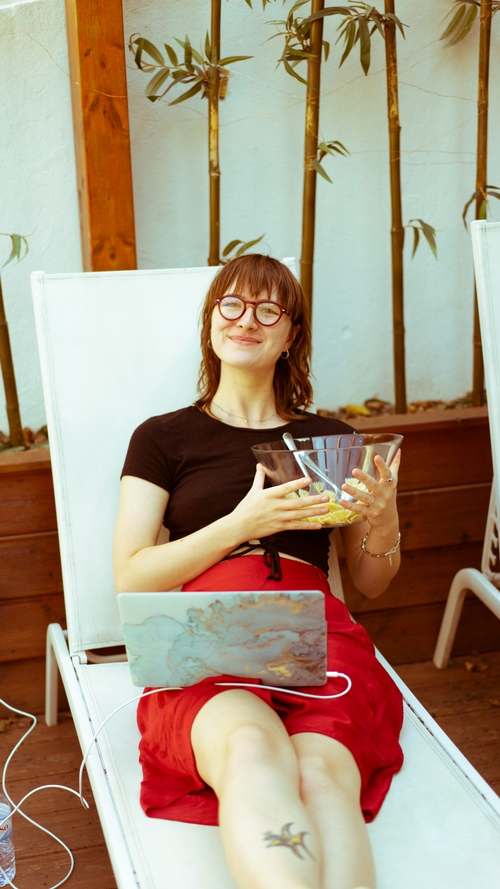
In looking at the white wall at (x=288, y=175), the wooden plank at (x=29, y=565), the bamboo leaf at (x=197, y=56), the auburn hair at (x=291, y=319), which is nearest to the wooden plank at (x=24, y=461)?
the wooden plank at (x=29, y=565)

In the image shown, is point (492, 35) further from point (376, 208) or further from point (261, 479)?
point (261, 479)

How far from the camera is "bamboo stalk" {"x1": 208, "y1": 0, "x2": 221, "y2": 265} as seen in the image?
7.71 feet

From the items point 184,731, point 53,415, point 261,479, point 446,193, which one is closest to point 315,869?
point 184,731

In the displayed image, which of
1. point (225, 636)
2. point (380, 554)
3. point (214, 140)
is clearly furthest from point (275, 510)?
point (214, 140)

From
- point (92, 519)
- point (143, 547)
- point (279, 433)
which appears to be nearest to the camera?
point (143, 547)

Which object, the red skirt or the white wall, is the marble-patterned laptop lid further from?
the white wall

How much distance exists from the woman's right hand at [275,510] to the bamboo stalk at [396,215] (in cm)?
123

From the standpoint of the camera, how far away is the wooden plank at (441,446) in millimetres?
2488

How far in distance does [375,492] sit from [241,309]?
0.48m

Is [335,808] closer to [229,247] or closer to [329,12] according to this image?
[229,247]

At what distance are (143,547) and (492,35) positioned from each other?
→ 2.04 metres

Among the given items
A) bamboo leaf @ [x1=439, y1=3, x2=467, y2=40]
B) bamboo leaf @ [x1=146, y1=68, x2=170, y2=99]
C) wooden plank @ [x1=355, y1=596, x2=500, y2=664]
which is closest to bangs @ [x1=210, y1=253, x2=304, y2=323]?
bamboo leaf @ [x1=146, y1=68, x2=170, y2=99]

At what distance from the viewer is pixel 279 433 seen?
185 centimetres

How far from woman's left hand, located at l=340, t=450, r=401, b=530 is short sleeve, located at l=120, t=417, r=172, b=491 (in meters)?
0.41
